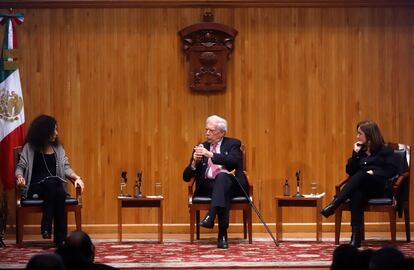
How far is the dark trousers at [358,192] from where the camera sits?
8398mm

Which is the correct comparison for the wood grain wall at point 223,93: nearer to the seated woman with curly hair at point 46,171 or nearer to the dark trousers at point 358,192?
the seated woman with curly hair at point 46,171

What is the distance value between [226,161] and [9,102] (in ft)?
8.03

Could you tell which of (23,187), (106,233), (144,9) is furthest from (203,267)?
(144,9)

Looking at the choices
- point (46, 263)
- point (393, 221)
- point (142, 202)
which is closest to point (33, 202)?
point (142, 202)

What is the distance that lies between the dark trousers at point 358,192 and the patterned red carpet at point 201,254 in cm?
38

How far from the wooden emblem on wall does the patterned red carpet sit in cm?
179

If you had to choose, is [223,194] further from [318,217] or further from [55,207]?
[55,207]

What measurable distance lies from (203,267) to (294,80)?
11.9 ft

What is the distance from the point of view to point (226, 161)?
870cm

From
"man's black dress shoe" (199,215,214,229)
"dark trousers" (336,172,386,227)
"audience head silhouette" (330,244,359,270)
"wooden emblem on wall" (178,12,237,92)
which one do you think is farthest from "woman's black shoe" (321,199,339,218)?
"audience head silhouette" (330,244,359,270)

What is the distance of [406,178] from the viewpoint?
28.9ft

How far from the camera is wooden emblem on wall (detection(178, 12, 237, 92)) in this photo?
9.73 metres

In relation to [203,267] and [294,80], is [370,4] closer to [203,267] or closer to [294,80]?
[294,80]

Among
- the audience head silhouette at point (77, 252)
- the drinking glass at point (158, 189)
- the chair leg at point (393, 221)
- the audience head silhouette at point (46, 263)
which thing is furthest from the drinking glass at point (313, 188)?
the audience head silhouette at point (46, 263)
